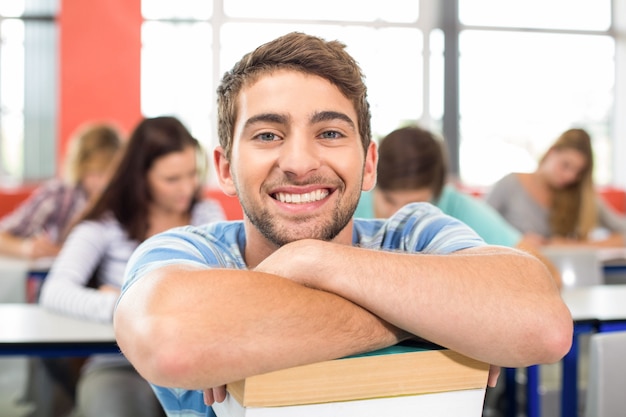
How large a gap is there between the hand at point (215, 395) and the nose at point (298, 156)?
33 centimetres

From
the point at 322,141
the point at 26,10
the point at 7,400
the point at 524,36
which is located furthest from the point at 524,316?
the point at 524,36

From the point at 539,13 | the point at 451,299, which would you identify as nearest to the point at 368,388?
the point at 451,299

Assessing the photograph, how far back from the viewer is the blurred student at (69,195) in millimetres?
3582

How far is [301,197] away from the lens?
107 cm

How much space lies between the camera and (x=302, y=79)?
1075mm

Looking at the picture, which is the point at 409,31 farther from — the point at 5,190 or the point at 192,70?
the point at 5,190

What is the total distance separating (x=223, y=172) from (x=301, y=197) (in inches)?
7.0

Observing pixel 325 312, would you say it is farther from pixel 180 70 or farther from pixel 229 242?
pixel 180 70

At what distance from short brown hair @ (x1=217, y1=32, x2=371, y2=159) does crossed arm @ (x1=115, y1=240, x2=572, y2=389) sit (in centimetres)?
28

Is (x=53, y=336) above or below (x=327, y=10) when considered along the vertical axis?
below

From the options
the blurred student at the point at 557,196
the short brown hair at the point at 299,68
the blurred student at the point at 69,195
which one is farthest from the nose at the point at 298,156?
the blurred student at the point at 557,196

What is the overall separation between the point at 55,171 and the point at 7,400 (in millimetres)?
4413

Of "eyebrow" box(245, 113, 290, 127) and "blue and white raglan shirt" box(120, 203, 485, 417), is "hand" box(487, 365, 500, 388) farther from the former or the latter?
"eyebrow" box(245, 113, 290, 127)

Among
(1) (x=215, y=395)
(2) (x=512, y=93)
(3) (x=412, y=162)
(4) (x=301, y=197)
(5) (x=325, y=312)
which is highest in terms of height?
(2) (x=512, y=93)
